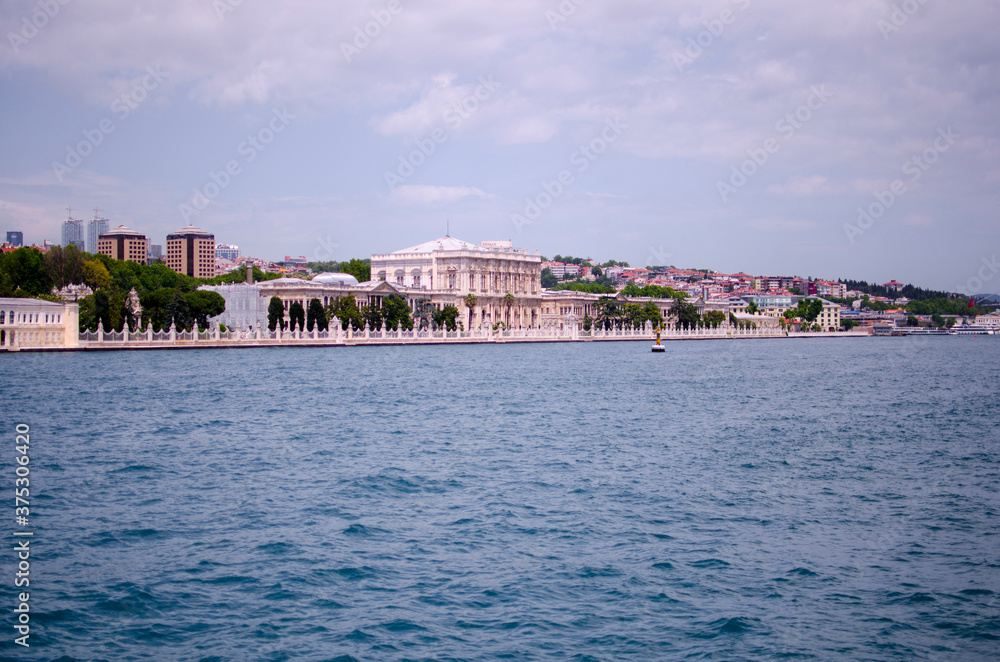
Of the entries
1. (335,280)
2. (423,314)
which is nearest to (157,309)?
(335,280)

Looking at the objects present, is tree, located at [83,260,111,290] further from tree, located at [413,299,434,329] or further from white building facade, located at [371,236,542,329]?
white building facade, located at [371,236,542,329]

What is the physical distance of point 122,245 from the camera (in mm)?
151875

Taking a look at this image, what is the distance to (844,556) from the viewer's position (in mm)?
11273

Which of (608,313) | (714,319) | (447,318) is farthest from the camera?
(714,319)

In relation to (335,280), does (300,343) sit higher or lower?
lower

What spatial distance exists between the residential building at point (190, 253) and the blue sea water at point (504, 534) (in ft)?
476

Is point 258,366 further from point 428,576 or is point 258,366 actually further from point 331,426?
point 428,576

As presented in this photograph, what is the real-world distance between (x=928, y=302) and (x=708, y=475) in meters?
199

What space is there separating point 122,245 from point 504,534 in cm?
15193

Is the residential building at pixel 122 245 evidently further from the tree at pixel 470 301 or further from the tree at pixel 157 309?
the tree at pixel 157 309

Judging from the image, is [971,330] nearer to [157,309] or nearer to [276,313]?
[276,313]

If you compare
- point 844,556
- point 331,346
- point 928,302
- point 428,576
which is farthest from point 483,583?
point 928,302

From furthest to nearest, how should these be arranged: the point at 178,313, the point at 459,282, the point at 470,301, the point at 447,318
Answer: the point at 459,282
the point at 470,301
the point at 447,318
the point at 178,313

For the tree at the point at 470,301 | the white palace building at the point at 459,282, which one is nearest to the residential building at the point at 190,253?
the white palace building at the point at 459,282
